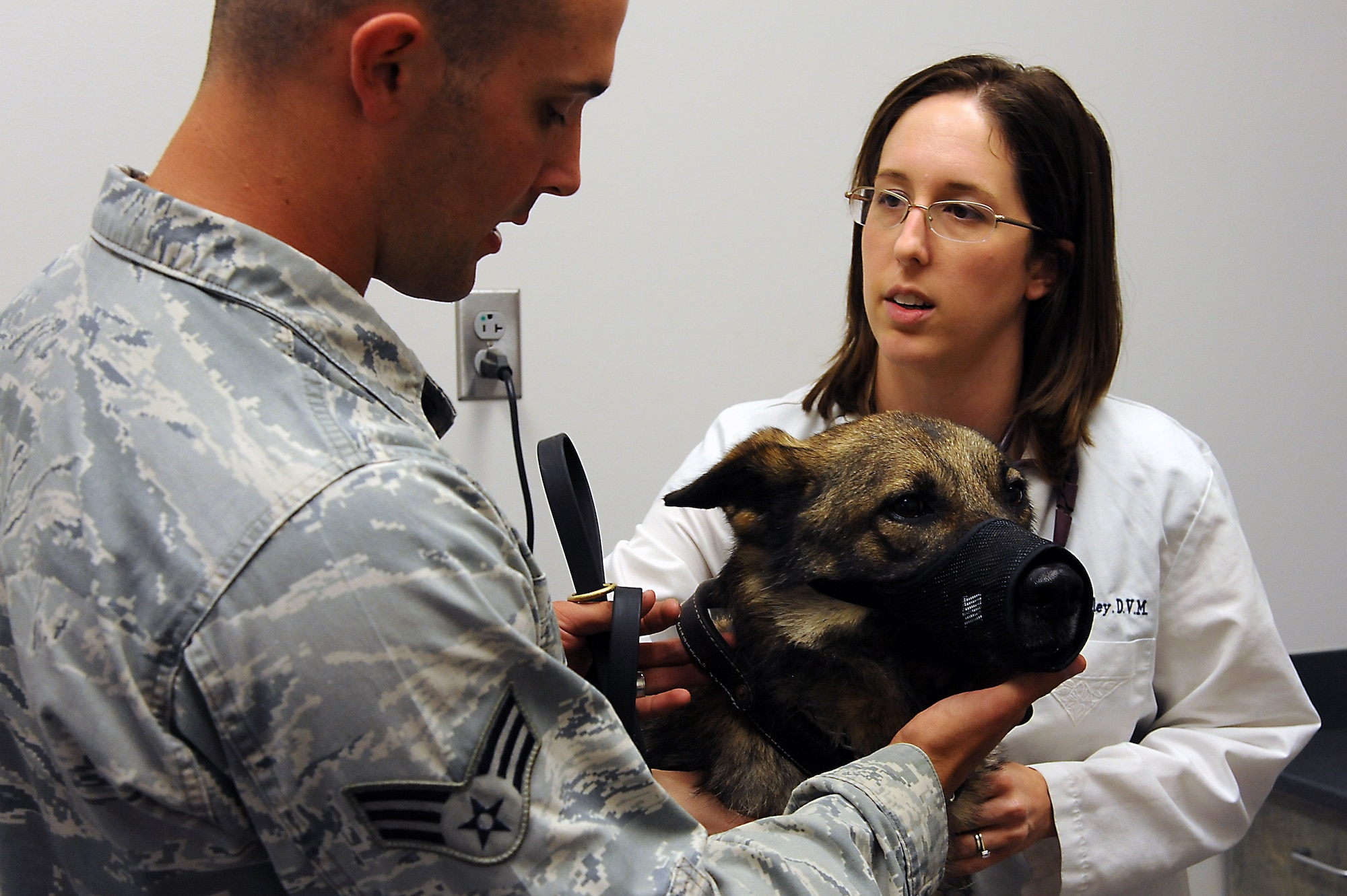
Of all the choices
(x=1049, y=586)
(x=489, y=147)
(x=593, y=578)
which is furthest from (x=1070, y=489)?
(x=489, y=147)

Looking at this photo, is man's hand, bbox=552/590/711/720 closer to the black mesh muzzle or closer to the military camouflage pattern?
the black mesh muzzle

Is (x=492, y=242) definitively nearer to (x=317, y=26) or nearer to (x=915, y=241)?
(x=317, y=26)

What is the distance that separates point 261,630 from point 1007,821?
1.23 metres

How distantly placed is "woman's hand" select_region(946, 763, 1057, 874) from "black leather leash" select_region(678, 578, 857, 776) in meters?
0.21

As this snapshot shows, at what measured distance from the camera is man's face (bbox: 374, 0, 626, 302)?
85cm

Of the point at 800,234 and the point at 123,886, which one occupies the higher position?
the point at 800,234

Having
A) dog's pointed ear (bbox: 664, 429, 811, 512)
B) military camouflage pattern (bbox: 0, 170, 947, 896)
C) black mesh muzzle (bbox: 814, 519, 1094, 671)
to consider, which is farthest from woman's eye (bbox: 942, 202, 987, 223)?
military camouflage pattern (bbox: 0, 170, 947, 896)

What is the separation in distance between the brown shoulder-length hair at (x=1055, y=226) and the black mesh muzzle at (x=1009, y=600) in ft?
1.95

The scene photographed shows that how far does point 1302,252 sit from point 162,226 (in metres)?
3.21

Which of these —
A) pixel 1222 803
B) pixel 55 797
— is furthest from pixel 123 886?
pixel 1222 803

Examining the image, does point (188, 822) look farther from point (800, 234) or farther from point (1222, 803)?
point (800, 234)

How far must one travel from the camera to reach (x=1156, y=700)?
5.77ft

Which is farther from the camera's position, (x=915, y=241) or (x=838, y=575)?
(x=915, y=241)

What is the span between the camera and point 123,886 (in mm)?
764
